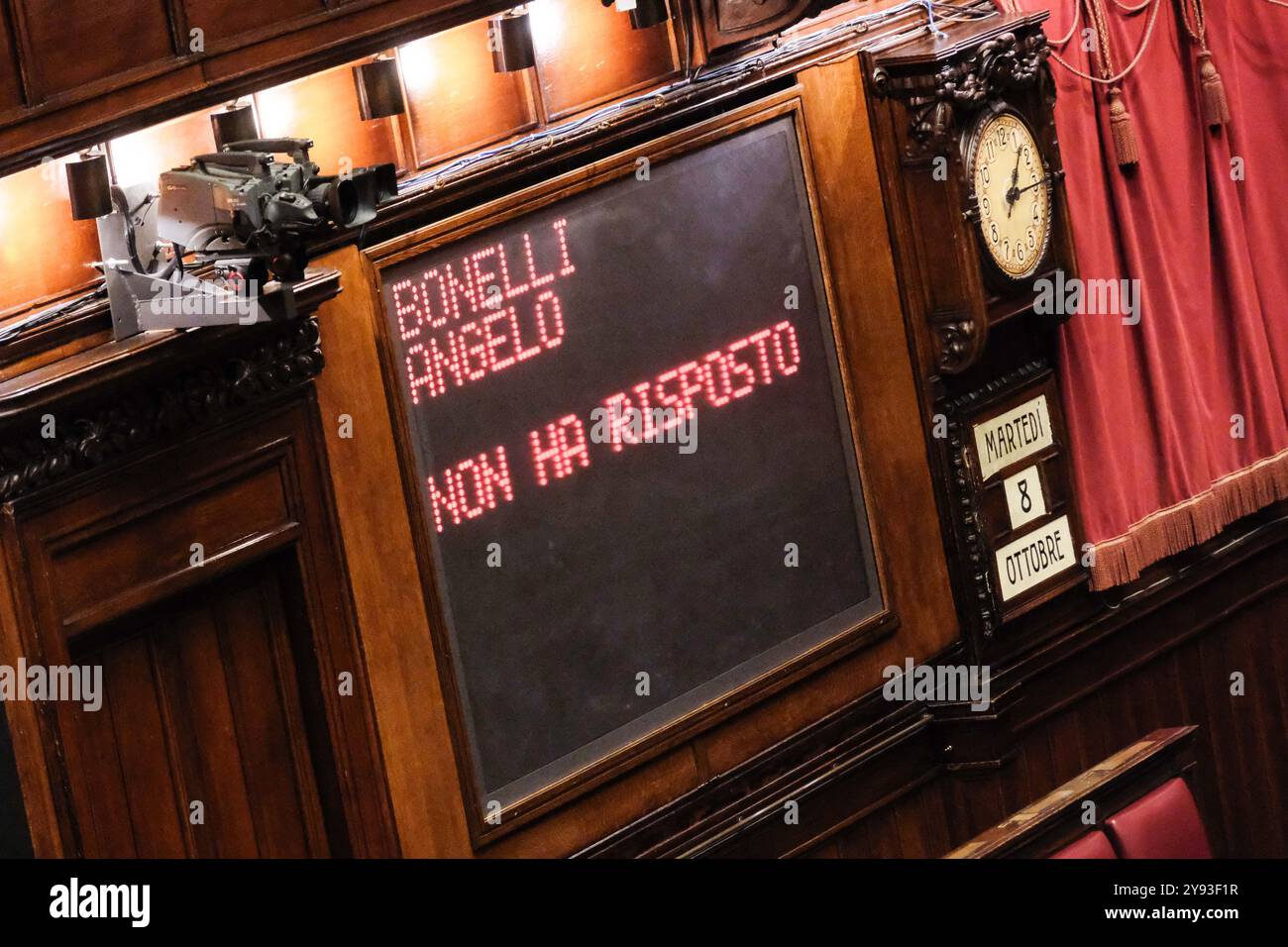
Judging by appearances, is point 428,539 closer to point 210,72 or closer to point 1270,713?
point 210,72

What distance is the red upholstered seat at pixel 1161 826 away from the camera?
4258 mm

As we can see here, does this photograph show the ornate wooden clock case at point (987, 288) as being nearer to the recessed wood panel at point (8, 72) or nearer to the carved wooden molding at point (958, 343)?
the carved wooden molding at point (958, 343)

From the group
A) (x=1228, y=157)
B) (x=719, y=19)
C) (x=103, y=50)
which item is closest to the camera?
(x=103, y=50)

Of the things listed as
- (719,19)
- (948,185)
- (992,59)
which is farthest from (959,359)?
(719,19)

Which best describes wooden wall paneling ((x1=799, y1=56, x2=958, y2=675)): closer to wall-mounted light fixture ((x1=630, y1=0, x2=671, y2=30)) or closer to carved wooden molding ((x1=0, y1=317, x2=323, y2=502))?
wall-mounted light fixture ((x1=630, y1=0, x2=671, y2=30))

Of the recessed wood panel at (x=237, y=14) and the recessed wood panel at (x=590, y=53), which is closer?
the recessed wood panel at (x=237, y=14)

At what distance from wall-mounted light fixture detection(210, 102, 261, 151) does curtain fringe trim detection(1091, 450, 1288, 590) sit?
9.27ft

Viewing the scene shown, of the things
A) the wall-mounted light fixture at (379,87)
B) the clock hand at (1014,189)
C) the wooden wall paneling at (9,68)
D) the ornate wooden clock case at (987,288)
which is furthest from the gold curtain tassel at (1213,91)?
the wooden wall paneling at (9,68)

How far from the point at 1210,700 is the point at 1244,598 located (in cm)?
35

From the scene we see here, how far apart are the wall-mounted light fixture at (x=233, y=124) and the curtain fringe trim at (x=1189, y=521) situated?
2.83m

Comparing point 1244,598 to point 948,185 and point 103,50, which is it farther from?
point 103,50

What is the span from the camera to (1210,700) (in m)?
6.00

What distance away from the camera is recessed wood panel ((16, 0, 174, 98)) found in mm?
3412
